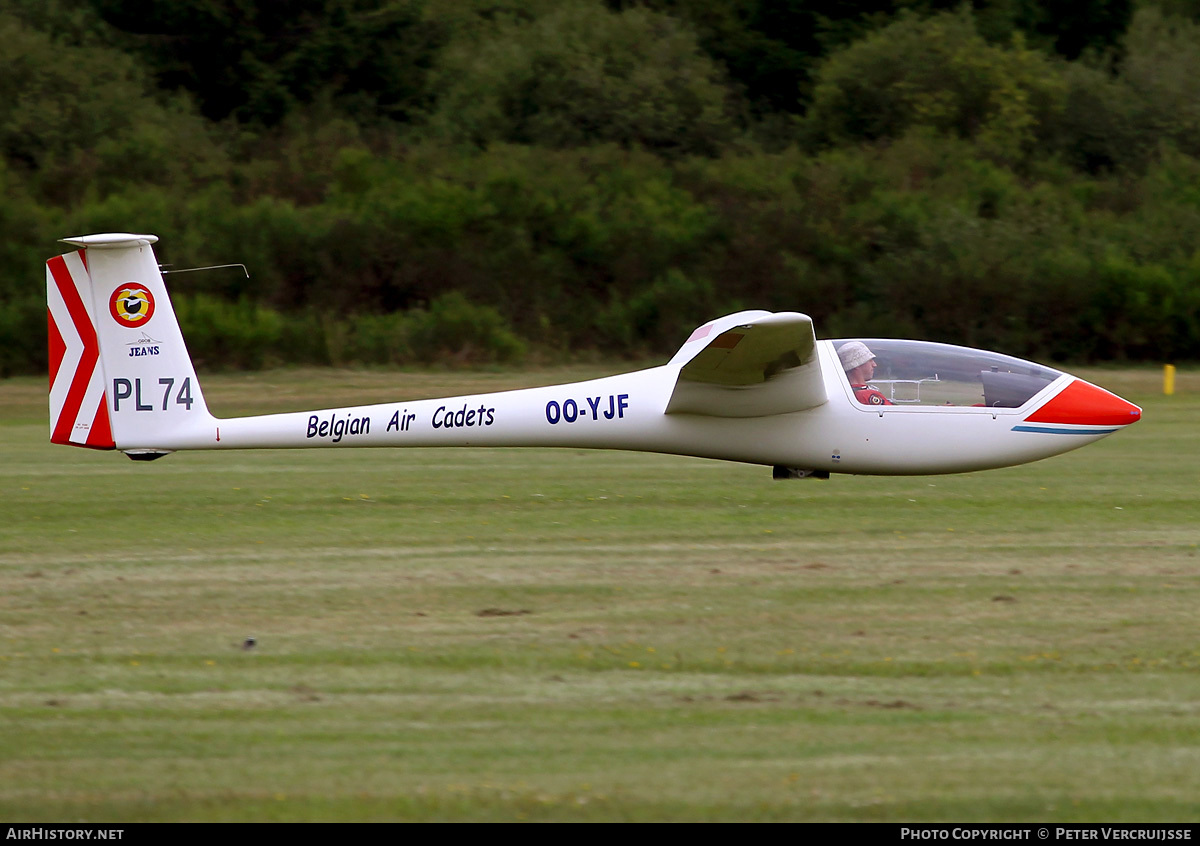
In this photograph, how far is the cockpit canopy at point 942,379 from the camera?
11.3 m

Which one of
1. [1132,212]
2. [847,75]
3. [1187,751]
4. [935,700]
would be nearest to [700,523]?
[935,700]

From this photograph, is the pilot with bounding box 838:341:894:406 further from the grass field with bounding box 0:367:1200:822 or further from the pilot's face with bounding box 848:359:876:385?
the grass field with bounding box 0:367:1200:822

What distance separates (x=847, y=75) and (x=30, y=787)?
3679 cm

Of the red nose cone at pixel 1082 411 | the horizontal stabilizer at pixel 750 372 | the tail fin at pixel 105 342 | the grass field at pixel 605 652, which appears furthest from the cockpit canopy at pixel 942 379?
the tail fin at pixel 105 342

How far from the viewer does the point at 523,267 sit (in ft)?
100

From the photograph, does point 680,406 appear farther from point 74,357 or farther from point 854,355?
point 74,357

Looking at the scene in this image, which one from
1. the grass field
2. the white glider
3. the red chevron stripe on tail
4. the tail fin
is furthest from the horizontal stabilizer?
the red chevron stripe on tail

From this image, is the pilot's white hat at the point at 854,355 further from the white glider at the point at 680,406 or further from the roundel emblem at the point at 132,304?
the roundel emblem at the point at 132,304

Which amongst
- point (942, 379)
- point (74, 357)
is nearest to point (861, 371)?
point (942, 379)

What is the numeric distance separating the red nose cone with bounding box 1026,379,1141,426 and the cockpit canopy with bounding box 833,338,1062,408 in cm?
17

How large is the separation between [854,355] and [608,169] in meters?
23.9

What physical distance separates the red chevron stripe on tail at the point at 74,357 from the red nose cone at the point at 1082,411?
750 centimetres

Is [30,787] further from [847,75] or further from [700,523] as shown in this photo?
[847,75]

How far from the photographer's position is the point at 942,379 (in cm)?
1132
